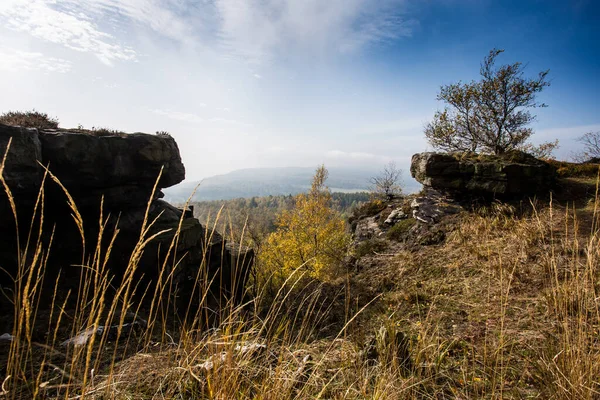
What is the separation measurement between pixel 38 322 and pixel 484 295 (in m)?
8.16

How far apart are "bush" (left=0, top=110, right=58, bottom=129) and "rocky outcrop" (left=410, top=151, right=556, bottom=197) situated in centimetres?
1300

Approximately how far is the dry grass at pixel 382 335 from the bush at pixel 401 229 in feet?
4.89

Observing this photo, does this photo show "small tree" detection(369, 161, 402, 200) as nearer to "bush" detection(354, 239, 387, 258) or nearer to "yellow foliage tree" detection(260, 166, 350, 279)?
"yellow foliage tree" detection(260, 166, 350, 279)

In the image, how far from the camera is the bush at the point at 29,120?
29.1 feet

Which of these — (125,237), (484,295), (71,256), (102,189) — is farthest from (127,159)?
(484,295)

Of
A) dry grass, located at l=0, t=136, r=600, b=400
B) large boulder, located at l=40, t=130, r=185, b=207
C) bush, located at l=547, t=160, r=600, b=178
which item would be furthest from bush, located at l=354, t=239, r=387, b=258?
large boulder, located at l=40, t=130, r=185, b=207

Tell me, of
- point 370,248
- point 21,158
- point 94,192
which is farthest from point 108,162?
point 370,248

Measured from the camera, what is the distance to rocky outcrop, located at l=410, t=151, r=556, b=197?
8930 mm

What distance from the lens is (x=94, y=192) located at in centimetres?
927

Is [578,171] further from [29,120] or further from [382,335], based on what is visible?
[29,120]

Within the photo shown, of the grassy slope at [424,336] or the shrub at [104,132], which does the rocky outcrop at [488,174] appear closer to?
the grassy slope at [424,336]

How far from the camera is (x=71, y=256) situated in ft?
29.3

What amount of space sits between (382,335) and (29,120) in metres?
12.4

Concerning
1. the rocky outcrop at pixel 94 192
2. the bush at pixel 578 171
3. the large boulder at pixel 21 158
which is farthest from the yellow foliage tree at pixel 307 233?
the large boulder at pixel 21 158
